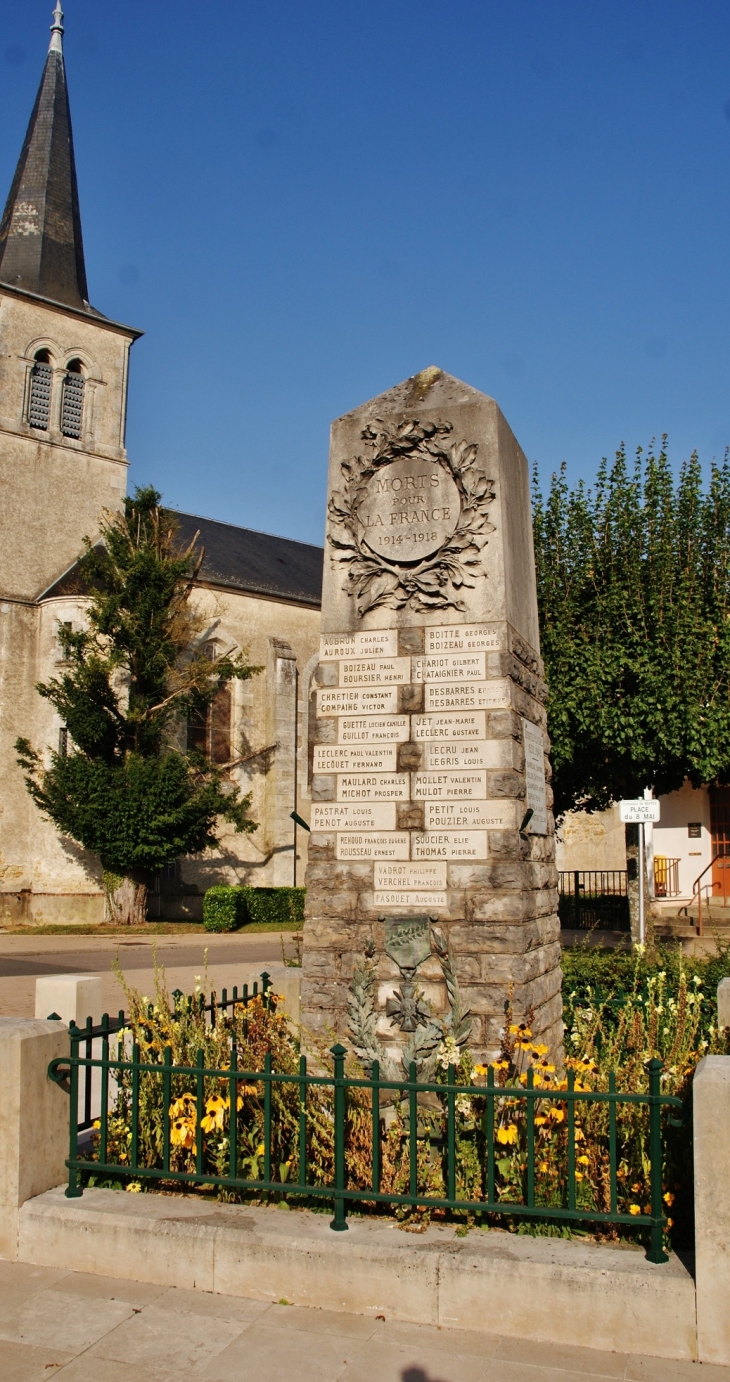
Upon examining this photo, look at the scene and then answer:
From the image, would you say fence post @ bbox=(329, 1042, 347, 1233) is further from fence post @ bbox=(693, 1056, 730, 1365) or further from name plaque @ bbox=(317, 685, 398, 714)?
name plaque @ bbox=(317, 685, 398, 714)

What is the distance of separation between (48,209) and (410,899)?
28625 millimetres

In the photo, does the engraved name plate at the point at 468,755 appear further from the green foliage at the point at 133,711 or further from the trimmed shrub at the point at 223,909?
the trimmed shrub at the point at 223,909

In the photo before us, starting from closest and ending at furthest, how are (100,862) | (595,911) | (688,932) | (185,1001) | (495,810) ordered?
(185,1001)
(495,810)
(688,932)
(595,911)
(100,862)

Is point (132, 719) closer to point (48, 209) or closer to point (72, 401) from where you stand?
point (72, 401)

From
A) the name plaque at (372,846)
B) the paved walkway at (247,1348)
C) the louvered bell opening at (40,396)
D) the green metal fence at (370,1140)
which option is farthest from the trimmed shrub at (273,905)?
the paved walkway at (247,1348)

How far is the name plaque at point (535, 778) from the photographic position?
19.9 ft

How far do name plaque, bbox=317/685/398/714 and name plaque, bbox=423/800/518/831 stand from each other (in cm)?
65

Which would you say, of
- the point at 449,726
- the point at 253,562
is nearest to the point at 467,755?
the point at 449,726

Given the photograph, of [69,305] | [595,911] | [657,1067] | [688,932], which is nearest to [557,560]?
[688,932]

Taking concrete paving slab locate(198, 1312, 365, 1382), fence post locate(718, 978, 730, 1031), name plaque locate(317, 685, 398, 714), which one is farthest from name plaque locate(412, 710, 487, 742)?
concrete paving slab locate(198, 1312, 365, 1382)

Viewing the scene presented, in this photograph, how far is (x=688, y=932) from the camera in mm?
18078

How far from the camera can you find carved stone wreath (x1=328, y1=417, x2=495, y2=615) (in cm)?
602

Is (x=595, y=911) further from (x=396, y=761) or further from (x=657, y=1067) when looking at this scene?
(x=657, y=1067)

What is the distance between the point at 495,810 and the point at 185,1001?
194 centimetres
